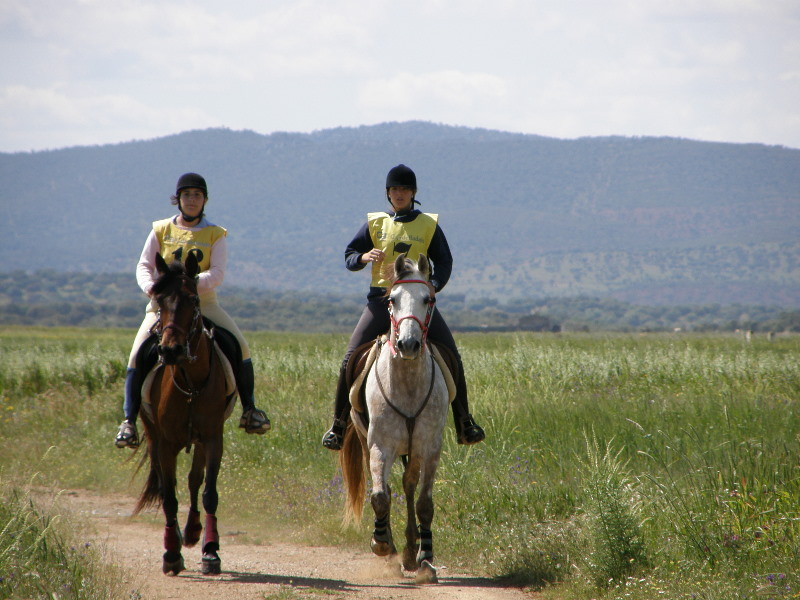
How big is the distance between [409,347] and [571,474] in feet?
9.99

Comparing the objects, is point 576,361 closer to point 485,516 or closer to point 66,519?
point 485,516

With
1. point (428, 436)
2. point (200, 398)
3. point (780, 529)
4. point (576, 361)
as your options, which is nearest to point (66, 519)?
point (200, 398)

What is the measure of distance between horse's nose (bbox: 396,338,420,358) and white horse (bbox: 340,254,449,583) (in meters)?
0.38

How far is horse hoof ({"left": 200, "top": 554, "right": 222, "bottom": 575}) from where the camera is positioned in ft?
27.7

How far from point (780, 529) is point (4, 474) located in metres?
10.4

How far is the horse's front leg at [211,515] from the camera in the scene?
27.8 ft

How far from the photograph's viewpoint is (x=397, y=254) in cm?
902

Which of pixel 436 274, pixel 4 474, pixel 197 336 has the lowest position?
pixel 4 474

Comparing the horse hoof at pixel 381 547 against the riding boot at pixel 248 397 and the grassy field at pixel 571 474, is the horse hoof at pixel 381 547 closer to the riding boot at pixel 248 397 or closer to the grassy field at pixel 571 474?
the grassy field at pixel 571 474

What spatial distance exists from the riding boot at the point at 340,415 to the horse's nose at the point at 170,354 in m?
1.82

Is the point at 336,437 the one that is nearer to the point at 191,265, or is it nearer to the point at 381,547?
the point at 381,547

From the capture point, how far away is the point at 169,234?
923 cm

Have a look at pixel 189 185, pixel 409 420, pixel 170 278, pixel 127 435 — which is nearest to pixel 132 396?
pixel 127 435

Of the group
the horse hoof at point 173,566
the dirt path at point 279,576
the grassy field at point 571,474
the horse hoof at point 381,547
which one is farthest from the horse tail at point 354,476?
the horse hoof at point 173,566
